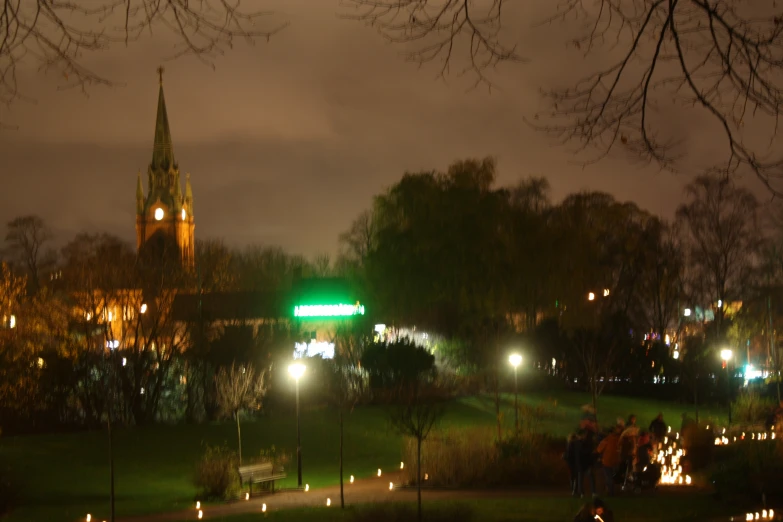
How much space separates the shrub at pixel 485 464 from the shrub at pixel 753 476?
16.8ft

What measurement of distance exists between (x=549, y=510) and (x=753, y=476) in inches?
144

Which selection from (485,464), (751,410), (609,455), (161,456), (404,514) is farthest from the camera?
(751,410)

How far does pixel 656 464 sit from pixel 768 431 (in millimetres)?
5997

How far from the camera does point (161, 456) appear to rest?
105 feet

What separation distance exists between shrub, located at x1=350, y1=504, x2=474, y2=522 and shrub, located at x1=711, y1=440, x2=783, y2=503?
4843mm

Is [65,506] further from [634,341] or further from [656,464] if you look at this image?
[634,341]

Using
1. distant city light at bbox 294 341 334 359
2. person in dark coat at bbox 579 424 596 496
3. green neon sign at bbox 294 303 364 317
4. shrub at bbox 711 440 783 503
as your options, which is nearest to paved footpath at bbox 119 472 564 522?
person in dark coat at bbox 579 424 596 496

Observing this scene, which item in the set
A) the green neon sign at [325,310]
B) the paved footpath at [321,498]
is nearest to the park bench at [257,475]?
the paved footpath at [321,498]

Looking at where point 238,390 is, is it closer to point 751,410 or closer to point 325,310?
point 751,410

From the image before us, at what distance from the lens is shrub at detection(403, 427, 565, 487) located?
22.9 metres

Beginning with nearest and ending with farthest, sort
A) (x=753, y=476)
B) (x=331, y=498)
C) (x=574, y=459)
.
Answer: (x=753, y=476)
(x=574, y=459)
(x=331, y=498)

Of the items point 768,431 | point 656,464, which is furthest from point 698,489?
point 768,431

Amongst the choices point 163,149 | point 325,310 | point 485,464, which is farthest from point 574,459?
point 163,149

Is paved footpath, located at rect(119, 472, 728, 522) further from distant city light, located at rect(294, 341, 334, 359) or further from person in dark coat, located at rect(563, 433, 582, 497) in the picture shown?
distant city light, located at rect(294, 341, 334, 359)
